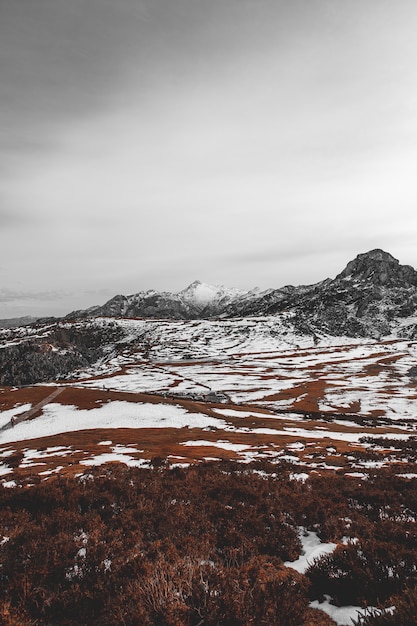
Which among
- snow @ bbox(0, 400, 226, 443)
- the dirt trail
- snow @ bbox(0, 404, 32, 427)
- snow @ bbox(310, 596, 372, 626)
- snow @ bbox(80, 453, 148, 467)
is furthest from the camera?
snow @ bbox(0, 404, 32, 427)

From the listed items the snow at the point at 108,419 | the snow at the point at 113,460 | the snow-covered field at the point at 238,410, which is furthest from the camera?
the snow at the point at 108,419

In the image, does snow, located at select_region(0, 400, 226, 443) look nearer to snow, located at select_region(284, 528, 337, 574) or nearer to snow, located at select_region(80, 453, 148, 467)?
snow, located at select_region(80, 453, 148, 467)

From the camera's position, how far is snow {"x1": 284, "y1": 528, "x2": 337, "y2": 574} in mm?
8578

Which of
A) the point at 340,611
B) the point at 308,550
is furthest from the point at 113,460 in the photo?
the point at 340,611

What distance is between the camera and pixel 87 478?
50.6 ft

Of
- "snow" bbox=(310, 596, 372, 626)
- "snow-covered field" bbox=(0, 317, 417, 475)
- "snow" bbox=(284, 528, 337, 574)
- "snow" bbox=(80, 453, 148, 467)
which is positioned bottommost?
"snow-covered field" bbox=(0, 317, 417, 475)

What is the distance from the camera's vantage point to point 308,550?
9.48m

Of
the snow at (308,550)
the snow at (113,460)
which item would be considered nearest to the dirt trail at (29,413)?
the snow at (113,460)

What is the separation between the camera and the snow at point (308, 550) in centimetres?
858

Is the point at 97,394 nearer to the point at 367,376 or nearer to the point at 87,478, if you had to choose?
the point at 87,478

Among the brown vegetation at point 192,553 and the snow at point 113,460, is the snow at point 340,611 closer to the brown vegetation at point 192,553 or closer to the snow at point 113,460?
the brown vegetation at point 192,553

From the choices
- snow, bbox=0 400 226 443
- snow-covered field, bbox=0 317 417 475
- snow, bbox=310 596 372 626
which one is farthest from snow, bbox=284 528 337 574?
snow, bbox=0 400 226 443

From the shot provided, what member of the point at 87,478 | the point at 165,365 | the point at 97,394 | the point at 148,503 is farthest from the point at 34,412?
the point at 165,365

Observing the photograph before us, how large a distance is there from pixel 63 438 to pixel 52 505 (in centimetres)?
3123
